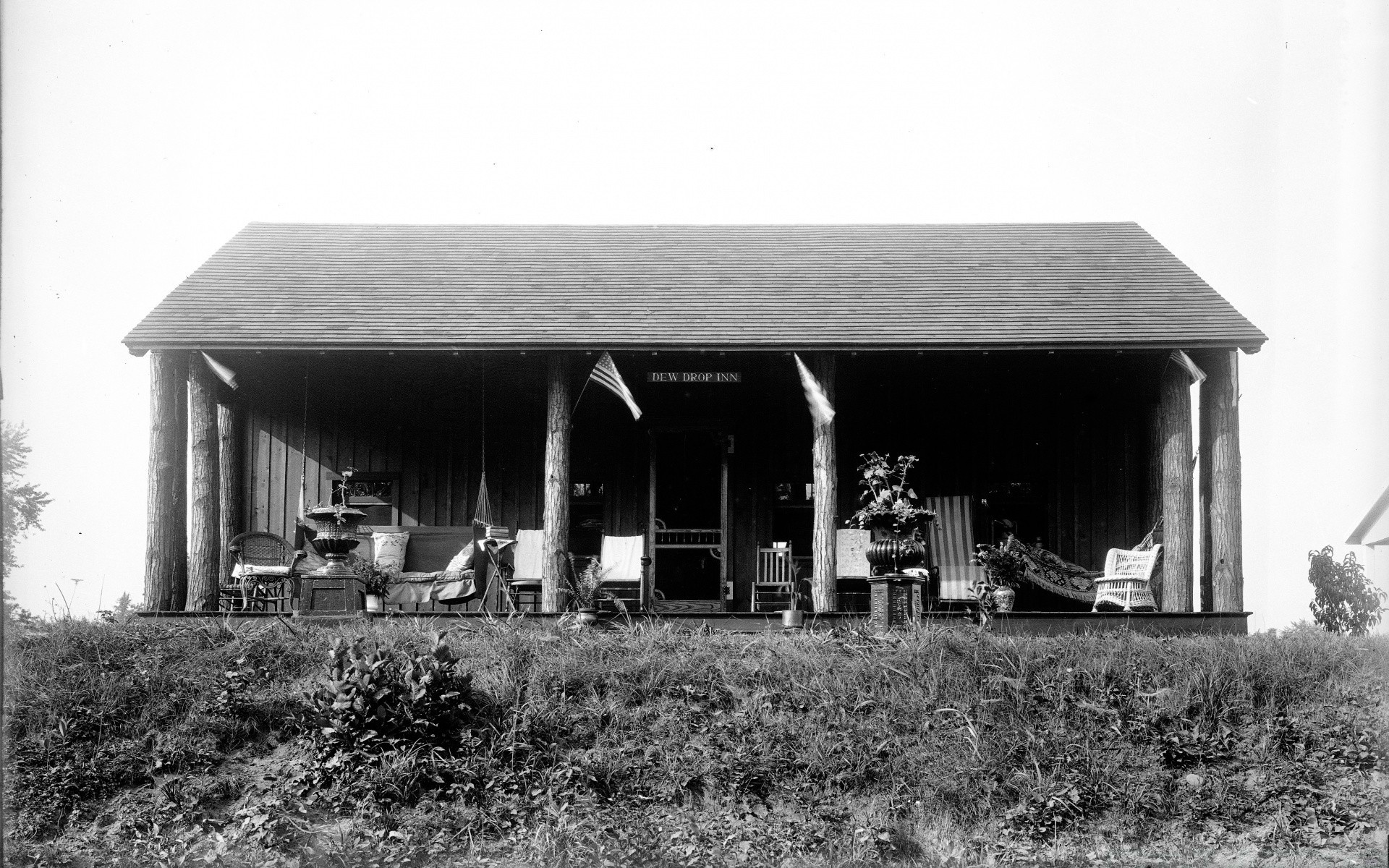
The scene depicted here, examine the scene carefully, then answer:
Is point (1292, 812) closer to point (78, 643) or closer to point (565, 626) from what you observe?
point (565, 626)

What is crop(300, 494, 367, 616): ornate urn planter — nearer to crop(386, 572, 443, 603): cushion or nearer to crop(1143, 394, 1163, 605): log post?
crop(386, 572, 443, 603): cushion

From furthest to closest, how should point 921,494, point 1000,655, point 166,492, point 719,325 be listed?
point 921,494 → point 719,325 → point 166,492 → point 1000,655

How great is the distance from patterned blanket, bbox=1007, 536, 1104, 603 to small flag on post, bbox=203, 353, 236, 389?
7465 millimetres

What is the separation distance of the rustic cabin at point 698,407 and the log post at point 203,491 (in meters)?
0.03

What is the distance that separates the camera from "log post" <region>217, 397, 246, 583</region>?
39.8 feet

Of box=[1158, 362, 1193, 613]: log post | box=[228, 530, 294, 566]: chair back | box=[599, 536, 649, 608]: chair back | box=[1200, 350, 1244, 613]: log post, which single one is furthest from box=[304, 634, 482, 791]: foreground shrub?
box=[1200, 350, 1244, 613]: log post

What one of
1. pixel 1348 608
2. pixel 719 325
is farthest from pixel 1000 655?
pixel 1348 608

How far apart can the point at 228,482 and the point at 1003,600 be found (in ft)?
23.7

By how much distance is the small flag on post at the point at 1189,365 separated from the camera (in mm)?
12016

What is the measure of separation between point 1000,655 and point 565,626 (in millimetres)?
3256

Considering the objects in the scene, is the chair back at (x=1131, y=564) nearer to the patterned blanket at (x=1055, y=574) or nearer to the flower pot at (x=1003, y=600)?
the patterned blanket at (x=1055, y=574)

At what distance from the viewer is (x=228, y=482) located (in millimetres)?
12352

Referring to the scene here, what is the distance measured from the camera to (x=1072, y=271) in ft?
46.7

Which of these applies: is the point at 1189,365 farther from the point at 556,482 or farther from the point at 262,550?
the point at 262,550
